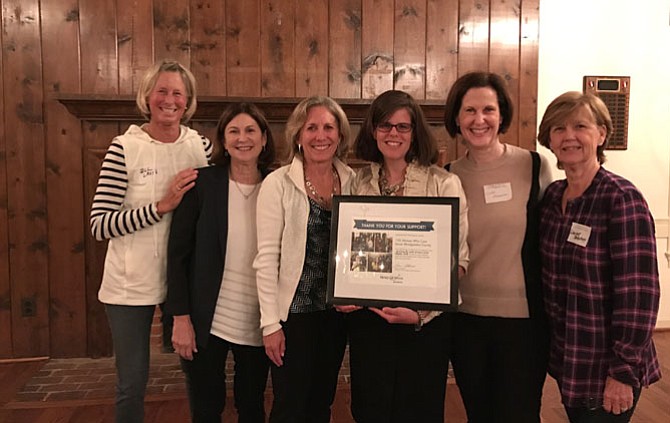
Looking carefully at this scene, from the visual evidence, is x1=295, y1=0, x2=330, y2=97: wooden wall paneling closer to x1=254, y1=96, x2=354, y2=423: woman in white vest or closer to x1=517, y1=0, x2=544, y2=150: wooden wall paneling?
x1=517, y1=0, x2=544, y2=150: wooden wall paneling

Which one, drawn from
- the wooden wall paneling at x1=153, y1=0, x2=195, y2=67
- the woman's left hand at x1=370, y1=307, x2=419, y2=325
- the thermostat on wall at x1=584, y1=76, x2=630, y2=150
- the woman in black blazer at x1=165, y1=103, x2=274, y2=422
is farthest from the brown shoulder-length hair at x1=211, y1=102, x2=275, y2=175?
the thermostat on wall at x1=584, y1=76, x2=630, y2=150

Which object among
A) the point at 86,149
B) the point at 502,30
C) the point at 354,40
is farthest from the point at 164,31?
the point at 502,30

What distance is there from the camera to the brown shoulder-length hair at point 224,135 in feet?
5.91

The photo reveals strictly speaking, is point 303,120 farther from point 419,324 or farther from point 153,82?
point 419,324

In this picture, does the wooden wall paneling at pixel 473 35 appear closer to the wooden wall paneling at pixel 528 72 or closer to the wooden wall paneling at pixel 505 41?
the wooden wall paneling at pixel 505 41

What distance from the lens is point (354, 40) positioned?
11.1 ft

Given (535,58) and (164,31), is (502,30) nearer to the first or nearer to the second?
(535,58)

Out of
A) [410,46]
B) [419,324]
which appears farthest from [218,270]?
[410,46]

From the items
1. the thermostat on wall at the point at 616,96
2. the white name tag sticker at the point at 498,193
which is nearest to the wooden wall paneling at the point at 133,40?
the white name tag sticker at the point at 498,193

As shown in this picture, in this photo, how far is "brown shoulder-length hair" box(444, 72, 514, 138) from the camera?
1727mm

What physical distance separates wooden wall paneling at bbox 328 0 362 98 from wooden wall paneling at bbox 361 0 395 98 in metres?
0.04

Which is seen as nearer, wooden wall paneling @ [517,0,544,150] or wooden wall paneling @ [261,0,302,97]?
wooden wall paneling @ [261,0,302,97]

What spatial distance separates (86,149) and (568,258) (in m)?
2.80

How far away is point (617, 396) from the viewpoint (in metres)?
1.43
